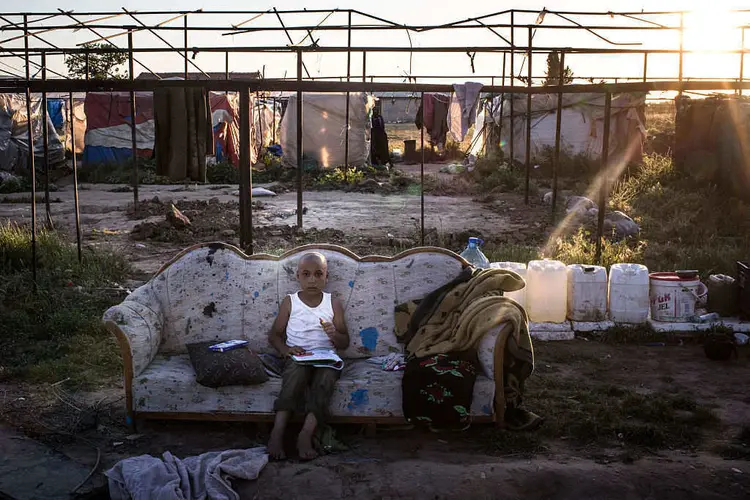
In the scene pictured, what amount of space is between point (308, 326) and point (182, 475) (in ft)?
4.71

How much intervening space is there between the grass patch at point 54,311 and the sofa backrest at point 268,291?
106cm

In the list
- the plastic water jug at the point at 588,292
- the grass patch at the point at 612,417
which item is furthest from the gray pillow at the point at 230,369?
the plastic water jug at the point at 588,292

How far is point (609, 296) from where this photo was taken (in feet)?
23.6

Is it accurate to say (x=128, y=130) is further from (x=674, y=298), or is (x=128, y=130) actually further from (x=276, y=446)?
(x=276, y=446)

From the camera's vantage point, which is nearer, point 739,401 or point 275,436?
point 275,436

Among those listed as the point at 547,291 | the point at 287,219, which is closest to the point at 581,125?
the point at 287,219

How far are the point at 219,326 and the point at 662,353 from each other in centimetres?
386

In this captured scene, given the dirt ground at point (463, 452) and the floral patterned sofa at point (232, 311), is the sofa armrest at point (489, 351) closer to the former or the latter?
the floral patterned sofa at point (232, 311)

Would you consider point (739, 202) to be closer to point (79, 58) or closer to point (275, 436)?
point (275, 436)

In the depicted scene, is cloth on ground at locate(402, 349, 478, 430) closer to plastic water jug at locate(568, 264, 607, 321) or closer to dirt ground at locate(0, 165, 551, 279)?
plastic water jug at locate(568, 264, 607, 321)

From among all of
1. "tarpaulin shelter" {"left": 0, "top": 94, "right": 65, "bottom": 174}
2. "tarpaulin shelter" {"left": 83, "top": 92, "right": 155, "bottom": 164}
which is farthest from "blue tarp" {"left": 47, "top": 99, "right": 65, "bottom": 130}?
"tarpaulin shelter" {"left": 0, "top": 94, "right": 65, "bottom": 174}

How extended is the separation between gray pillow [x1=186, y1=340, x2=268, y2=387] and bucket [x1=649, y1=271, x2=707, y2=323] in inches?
161

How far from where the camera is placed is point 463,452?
4.50m

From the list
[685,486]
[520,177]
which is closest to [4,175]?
[520,177]
